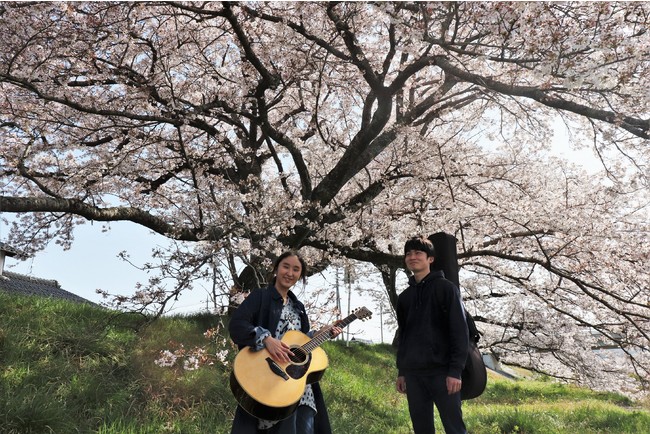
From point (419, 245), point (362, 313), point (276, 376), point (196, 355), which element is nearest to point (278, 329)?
point (276, 376)

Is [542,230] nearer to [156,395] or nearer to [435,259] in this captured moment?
[435,259]

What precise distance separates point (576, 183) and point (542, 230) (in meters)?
3.01

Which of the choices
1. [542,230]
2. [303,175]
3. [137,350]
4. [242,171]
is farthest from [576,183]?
[137,350]

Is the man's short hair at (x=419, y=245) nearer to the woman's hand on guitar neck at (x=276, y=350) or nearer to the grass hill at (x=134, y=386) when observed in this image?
the woman's hand on guitar neck at (x=276, y=350)

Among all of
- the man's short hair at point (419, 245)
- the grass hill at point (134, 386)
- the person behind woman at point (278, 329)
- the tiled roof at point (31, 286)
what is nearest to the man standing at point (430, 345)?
the man's short hair at point (419, 245)

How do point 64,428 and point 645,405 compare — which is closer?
point 64,428

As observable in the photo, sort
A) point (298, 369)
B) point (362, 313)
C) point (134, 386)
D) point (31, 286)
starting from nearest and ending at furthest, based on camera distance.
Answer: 1. point (298, 369)
2. point (362, 313)
3. point (134, 386)
4. point (31, 286)

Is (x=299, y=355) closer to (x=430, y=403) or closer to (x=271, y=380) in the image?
(x=271, y=380)

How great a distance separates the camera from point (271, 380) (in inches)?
112

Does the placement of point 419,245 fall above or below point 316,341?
above

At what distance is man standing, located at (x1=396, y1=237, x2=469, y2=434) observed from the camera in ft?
9.66

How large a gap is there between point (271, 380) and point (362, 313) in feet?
2.85

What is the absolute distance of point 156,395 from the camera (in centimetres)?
518

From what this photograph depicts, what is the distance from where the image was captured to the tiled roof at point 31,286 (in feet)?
47.2
